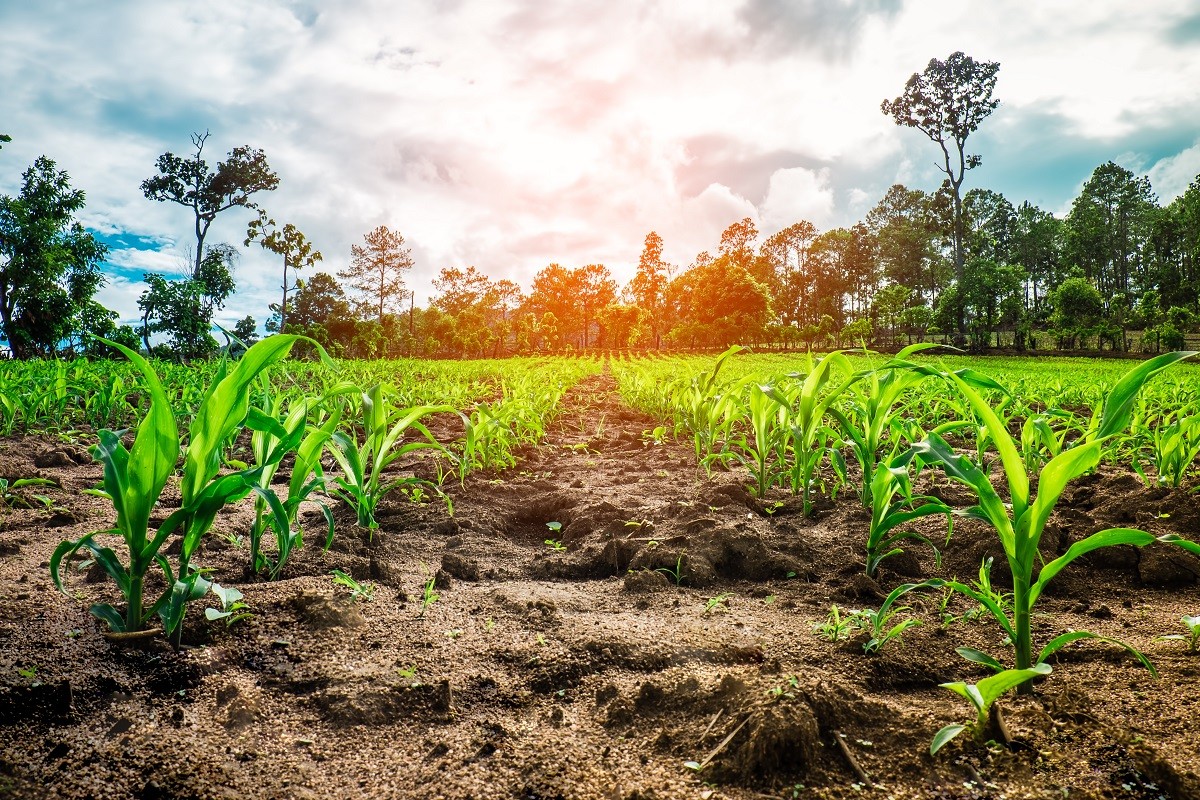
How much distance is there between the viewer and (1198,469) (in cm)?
311

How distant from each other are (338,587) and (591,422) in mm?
4349

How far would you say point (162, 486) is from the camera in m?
1.21

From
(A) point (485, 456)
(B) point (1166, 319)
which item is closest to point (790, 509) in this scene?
(A) point (485, 456)

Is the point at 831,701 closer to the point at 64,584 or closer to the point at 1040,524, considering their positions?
the point at 1040,524

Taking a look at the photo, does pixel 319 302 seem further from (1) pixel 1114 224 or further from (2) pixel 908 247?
(1) pixel 1114 224

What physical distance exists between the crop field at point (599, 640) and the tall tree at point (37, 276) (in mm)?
26128

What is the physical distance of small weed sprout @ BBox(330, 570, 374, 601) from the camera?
5.29 feet

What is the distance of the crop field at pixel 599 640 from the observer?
94 cm

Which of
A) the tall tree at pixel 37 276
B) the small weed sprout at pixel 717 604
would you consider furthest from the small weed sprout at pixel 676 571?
the tall tree at pixel 37 276

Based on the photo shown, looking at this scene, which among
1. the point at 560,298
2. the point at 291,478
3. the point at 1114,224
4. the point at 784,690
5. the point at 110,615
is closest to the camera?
the point at 784,690

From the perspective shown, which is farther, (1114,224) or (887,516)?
(1114,224)

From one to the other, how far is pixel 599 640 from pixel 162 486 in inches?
41.4

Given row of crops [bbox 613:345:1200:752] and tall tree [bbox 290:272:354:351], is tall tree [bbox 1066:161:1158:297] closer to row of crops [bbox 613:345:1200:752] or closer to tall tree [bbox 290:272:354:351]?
row of crops [bbox 613:345:1200:752]

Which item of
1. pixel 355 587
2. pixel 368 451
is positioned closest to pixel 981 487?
pixel 355 587
